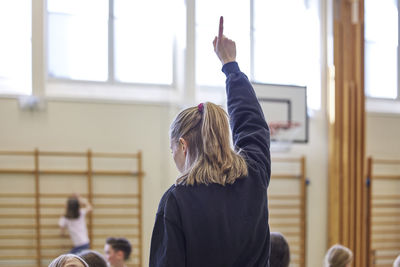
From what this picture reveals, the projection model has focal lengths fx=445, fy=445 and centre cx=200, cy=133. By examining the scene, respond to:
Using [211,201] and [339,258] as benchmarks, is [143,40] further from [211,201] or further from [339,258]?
[211,201]

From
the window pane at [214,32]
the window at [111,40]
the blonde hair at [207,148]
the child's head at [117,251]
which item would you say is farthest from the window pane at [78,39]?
the blonde hair at [207,148]

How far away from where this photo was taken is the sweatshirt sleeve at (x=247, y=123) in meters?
1.22

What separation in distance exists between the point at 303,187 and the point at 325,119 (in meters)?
0.99

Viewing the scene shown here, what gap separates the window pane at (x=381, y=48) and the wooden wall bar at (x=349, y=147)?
57 centimetres

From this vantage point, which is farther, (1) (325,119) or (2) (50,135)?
(1) (325,119)

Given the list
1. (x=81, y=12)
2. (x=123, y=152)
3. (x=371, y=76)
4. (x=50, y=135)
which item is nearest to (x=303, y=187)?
(x=371, y=76)

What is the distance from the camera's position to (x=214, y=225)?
1073 mm

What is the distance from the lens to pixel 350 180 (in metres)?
5.94

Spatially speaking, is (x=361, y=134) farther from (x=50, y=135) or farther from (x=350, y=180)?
(x=50, y=135)

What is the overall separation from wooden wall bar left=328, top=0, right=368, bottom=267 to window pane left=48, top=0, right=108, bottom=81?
122 inches

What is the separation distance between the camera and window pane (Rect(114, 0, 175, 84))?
5.70m

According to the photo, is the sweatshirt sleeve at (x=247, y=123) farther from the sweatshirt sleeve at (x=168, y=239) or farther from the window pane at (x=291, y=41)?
the window pane at (x=291, y=41)

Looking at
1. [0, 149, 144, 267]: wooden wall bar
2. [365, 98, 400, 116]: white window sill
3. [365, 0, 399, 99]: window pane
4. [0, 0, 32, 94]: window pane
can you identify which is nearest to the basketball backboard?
[365, 98, 400, 116]: white window sill

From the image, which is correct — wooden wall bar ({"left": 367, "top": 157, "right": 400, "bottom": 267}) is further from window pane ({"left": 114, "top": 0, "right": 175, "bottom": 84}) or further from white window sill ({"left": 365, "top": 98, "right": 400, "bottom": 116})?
window pane ({"left": 114, "top": 0, "right": 175, "bottom": 84})
